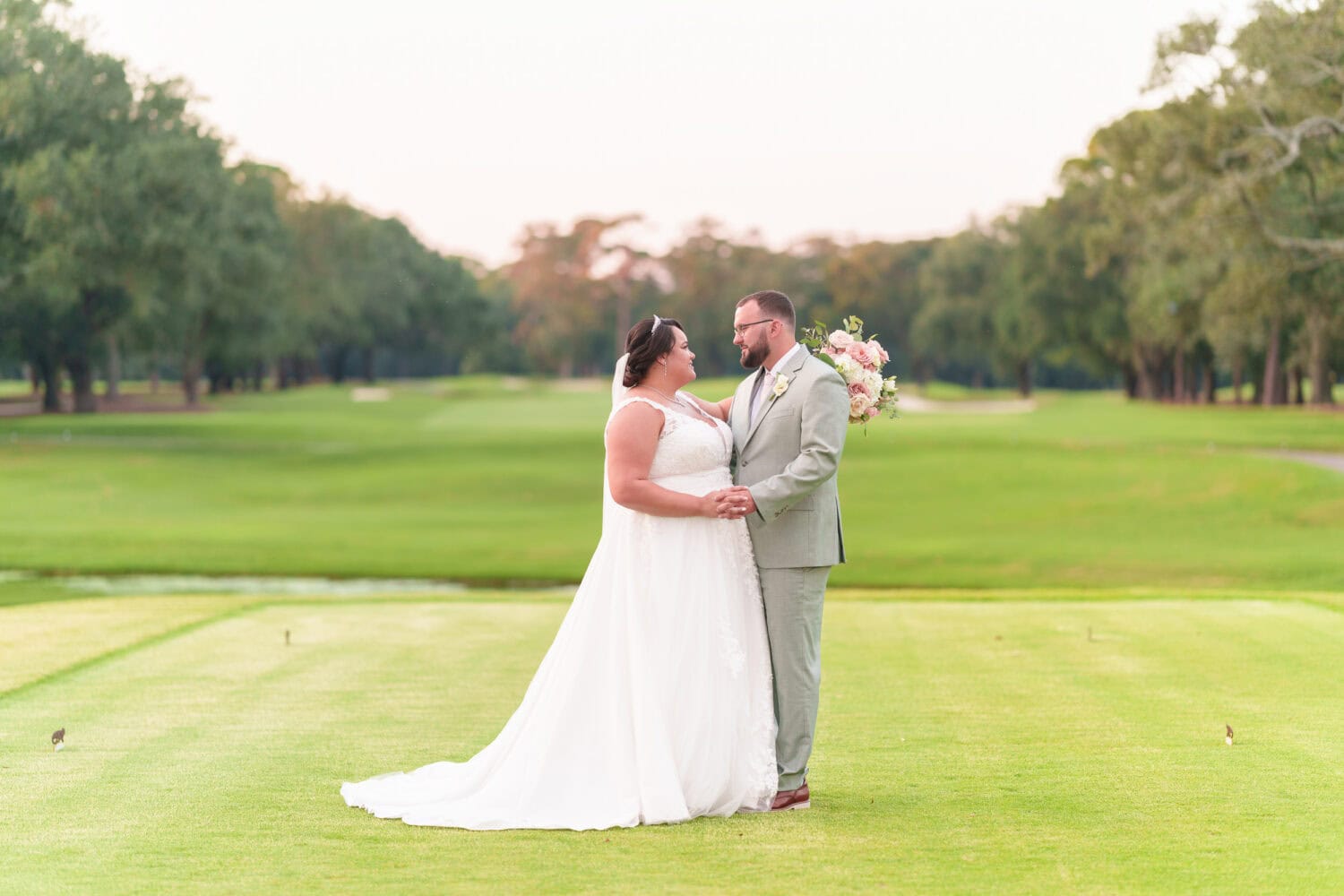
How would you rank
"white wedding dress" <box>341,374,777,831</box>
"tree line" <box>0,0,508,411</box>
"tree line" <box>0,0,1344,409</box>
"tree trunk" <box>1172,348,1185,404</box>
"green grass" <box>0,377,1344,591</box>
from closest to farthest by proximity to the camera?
"white wedding dress" <box>341,374,777,831</box>, "green grass" <box>0,377,1344,591</box>, "tree line" <box>0,0,1344,409</box>, "tree line" <box>0,0,508,411</box>, "tree trunk" <box>1172,348,1185,404</box>

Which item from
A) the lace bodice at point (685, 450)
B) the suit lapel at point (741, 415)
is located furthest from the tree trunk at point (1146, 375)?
the lace bodice at point (685, 450)

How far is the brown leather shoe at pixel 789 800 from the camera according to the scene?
6.32 metres

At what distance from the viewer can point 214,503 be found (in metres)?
33.1

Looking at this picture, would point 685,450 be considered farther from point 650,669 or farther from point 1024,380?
point 1024,380

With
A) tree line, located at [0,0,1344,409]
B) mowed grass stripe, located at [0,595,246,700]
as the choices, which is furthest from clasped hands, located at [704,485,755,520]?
tree line, located at [0,0,1344,409]

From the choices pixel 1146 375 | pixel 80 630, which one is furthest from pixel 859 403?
pixel 1146 375

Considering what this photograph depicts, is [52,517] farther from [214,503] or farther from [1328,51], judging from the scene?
[1328,51]

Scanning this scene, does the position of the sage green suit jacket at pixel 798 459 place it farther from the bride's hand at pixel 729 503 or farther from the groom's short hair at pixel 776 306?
the groom's short hair at pixel 776 306

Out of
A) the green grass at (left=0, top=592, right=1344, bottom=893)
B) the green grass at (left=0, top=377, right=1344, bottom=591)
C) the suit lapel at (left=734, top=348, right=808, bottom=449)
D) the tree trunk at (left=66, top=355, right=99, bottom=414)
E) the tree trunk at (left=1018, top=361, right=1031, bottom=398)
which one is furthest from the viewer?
the tree trunk at (left=1018, top=361, right=1031, bottom=398)

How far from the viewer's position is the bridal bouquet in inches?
260

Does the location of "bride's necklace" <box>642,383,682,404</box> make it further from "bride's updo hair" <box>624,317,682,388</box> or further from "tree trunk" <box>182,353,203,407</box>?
"tree trunk" <box>182,353,203,407</box>

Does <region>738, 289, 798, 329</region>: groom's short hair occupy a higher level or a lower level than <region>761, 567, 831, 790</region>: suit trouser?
higher

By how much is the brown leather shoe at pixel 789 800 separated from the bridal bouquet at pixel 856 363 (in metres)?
1.64

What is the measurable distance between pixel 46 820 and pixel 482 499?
92.8 ft
